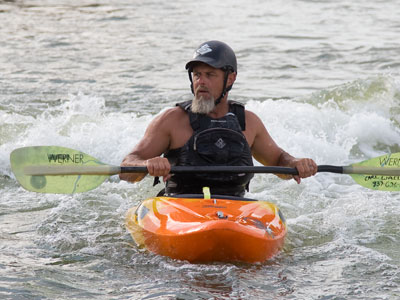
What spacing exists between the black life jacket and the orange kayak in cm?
20

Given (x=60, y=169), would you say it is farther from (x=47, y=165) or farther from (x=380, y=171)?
(x=380, y=171)

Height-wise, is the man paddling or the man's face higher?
the man's face

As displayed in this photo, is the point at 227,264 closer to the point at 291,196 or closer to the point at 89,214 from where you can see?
the point at 89,214

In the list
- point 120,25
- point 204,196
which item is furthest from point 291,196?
point 120,25

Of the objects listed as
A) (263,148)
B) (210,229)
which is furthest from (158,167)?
(263,148)

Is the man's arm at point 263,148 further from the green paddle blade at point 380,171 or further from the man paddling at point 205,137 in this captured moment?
the green paddle blade at point 380,171

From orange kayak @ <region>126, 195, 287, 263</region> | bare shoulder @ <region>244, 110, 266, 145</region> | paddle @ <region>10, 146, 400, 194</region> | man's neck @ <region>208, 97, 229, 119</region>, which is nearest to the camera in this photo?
orange kayak @ <region>126, 195, 287, 263</region>

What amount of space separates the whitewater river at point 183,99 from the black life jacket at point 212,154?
1.87 feet

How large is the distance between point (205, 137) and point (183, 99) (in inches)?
214

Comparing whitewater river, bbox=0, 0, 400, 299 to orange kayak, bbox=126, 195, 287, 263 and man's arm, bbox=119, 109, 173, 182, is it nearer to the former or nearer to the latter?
orange kayak, bbox=126, 195, 287, 263

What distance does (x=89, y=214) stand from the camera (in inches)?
242

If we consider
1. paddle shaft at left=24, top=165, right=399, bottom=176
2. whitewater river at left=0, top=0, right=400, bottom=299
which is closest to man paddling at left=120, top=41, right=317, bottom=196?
paddle shaft at left=24, top=165, right=399, bottom=176

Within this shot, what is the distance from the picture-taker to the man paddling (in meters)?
5.06

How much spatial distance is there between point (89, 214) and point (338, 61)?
318 inches
